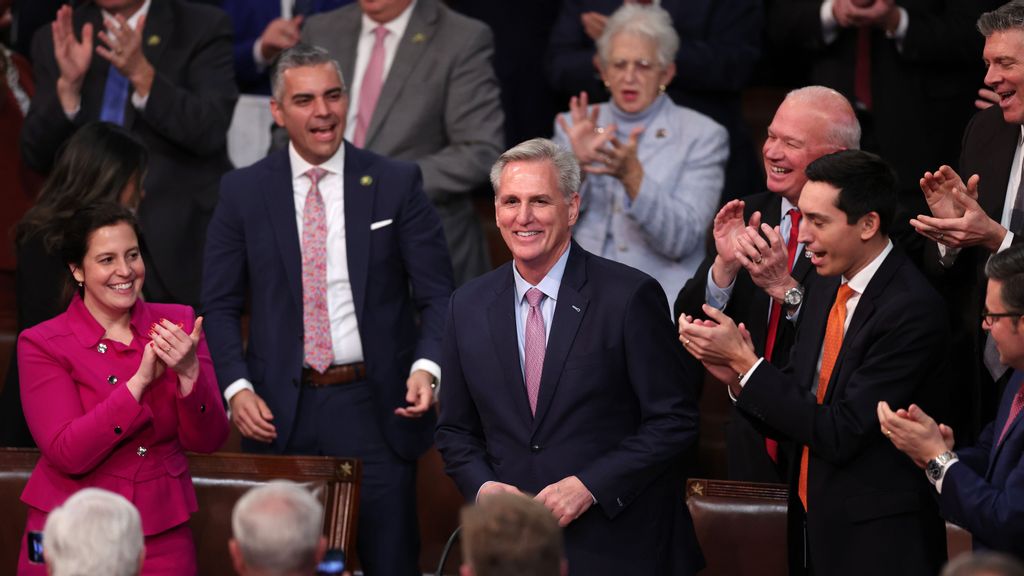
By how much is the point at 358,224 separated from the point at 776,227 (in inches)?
50.2

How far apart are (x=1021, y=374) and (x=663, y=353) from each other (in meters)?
0.83

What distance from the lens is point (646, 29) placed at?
5.45m

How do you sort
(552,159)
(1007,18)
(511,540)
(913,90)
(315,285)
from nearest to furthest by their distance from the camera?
(511,540) < (552,159) < (1007,18) < (315,285) < (913,90)

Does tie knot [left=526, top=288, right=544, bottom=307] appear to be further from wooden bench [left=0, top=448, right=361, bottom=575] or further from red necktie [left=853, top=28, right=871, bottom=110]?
red necktie [left=853, top=28, right=871, bottom=110]

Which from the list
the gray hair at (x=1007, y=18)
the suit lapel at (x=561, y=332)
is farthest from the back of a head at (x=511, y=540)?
the gray hair at (x=1007, y=18)

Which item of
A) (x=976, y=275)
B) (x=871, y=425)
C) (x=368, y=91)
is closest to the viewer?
(x=871, y=425)

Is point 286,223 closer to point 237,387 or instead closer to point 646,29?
point 237,387

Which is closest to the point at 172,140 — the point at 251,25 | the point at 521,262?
the point at 251,25

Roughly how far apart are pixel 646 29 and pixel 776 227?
161 centimetres

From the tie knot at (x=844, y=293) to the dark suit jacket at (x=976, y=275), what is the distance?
0.58 m

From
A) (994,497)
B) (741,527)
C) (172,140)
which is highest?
(172,140)

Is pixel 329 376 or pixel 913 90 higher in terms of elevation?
pixel 913 90

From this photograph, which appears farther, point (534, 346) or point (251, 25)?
point (251, 25)

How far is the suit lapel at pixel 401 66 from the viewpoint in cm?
550
